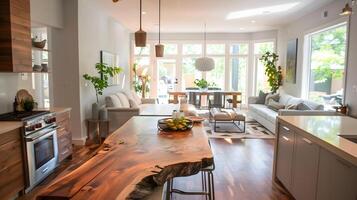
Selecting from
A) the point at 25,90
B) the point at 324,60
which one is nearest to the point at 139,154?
the point at 25,90

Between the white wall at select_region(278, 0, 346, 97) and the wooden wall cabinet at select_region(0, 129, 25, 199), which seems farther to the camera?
the white wall at select_region(278, 0, 346, 97)

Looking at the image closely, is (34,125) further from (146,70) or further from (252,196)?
(146,70)

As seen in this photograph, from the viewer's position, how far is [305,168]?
8.87 ft

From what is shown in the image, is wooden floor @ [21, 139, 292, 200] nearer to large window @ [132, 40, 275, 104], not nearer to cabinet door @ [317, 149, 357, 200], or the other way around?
cabinet door @ [317, 149, 357, 200]

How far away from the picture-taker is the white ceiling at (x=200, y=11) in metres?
5.57

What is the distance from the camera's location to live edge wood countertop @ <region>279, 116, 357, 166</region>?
2.05 meters

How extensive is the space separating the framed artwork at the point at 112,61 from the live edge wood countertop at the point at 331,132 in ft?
15.4

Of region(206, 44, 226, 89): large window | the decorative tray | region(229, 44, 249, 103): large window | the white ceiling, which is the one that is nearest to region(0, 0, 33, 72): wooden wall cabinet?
the decorative tray

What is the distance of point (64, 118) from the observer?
4.27m

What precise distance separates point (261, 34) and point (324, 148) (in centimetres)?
839

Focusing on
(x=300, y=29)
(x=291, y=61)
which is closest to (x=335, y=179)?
(x=300, y=29)

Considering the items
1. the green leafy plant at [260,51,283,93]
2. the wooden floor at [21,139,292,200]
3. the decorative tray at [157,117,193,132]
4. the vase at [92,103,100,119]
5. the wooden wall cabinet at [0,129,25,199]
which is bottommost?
the wooden floor at [21,139,292,200]

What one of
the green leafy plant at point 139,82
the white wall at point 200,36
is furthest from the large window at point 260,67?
the green leafy plant at point 139,82

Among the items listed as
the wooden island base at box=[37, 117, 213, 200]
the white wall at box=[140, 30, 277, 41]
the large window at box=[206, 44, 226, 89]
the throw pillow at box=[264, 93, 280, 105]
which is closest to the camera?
the wooden island base at box=[37, 117, 213, 200]
